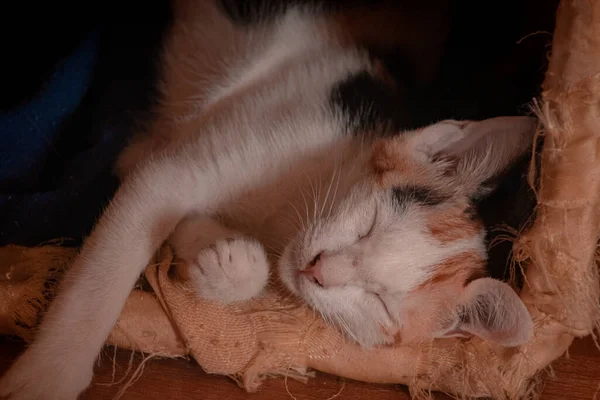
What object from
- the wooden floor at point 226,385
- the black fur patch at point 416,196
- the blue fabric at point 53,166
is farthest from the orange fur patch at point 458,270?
the blue fabric at point 53,166

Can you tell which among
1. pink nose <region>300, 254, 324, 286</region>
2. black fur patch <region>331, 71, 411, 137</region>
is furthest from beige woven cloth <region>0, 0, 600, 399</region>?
black fur patch <region>331, 71, 411, 137</region>

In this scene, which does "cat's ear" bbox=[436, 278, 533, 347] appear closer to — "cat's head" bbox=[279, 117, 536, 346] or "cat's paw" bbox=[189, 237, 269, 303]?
"cat's head" bbox=[279, 117, 536, 346]

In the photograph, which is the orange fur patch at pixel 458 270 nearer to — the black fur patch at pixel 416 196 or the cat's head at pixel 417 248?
the cat's head at pixel 417 248

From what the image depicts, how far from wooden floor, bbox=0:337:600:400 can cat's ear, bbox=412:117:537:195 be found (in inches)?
16.8

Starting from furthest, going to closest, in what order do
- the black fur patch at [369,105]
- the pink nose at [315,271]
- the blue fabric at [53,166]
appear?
the blue fabric at [53,166] < the black fur patch at [369,105] < the pink nose at [315,271]

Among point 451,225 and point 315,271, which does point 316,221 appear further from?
point 451,225

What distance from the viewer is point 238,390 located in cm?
100

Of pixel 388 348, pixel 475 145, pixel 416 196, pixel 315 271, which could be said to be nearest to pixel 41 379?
pixel 315 271

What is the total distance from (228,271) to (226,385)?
9.7 inches

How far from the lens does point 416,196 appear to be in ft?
3.11

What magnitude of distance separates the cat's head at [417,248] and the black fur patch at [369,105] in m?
0.11

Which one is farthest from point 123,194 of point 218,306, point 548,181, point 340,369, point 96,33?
point 548,181

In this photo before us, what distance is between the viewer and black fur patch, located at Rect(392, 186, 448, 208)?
93cm

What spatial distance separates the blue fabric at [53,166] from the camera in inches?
47.3
